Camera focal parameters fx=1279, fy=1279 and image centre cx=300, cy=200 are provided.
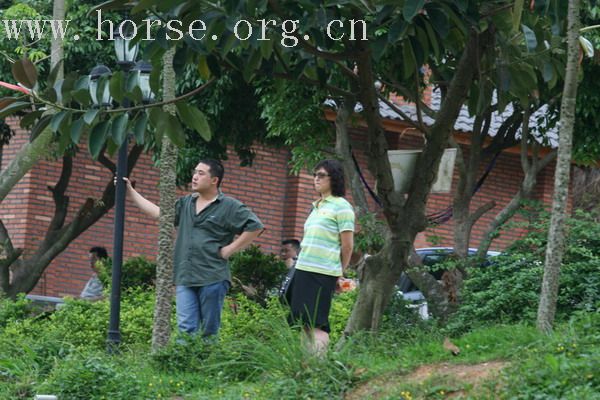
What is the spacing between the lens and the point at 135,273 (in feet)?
52.2

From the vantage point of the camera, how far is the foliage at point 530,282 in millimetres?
9500

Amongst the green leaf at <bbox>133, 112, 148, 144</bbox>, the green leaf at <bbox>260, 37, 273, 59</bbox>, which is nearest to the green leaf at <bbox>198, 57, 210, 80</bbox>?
the green leaf at <bbox>260, 37, 273, 59</bbox>

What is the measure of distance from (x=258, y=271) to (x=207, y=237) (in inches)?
201

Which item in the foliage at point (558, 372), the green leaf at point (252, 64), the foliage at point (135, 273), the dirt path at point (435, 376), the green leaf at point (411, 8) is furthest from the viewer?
the foliage at point (135, 273)

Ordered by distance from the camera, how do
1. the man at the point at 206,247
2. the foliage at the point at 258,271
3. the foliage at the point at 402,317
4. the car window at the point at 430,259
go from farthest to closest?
the foliage at the point at 258,271 → the car window at the point at 430,259 → the foliage at the point at 402,317 → the man at the point at 206,247

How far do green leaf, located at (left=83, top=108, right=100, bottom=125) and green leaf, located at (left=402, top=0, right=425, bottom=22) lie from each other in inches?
71.5

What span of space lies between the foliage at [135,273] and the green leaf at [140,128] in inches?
329

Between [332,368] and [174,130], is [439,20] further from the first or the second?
[332,368]

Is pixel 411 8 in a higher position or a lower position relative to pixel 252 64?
higher

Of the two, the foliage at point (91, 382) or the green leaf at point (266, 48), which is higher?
the green leaf at point (266, 48)

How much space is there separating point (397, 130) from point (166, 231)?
1143 cm

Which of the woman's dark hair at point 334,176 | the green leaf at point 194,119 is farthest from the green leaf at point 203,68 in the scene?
the woman's dark hair at point 334,176

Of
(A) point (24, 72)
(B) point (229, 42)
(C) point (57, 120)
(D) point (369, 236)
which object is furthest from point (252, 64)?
(D) point (369, 236)

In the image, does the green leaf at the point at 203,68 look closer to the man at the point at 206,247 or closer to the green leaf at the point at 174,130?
the green leaf at the point at 174,130
